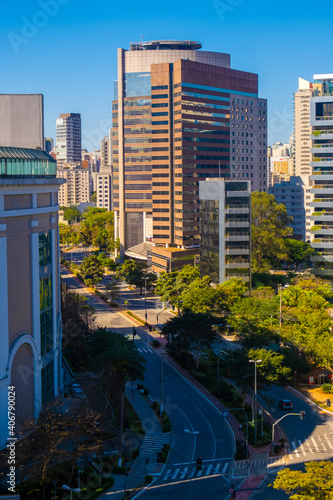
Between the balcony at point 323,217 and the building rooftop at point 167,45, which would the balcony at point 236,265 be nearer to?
the balcony at point 323,217

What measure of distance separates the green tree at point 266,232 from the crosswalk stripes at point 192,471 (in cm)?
6988

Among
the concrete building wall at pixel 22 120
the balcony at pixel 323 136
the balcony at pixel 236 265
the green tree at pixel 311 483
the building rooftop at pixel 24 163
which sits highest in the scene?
the balcony at pixel 323 136

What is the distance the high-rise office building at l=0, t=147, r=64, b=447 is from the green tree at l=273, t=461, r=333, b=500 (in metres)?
16.9

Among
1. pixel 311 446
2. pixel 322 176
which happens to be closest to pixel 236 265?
pixel 322 176

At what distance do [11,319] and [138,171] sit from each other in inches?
3877

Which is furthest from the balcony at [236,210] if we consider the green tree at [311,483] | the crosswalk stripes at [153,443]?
the green tree at [311,483]

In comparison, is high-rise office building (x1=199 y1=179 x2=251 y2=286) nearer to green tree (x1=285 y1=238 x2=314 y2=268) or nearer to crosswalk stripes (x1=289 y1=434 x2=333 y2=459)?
green tree (x1=285 y1=238 x2=314 y2=268)

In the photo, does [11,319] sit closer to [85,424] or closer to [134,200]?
[85,424]

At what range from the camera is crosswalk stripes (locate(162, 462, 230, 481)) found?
44.7 m

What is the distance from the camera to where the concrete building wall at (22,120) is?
184 ft

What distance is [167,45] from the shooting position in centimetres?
14375

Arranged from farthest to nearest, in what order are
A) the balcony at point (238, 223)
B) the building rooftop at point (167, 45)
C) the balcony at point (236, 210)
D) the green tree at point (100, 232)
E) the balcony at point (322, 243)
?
the green tree at point (100, 232) → the building rooftop at point (167, 45) → the balcony at point (322, 243) → the balcony at point (238, 223) → the balcony at point (236, 210)

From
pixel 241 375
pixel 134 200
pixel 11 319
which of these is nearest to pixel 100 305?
pixel 134 200

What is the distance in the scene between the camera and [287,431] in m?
54.7
